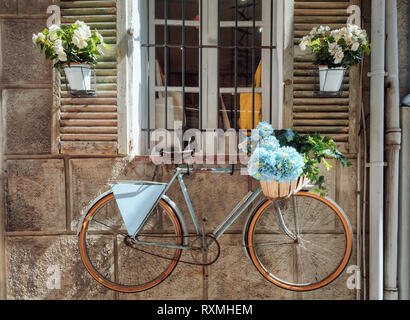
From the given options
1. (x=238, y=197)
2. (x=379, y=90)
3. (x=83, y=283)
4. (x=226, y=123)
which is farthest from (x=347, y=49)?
(x=83, y=283)

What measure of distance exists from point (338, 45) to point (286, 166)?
116cm

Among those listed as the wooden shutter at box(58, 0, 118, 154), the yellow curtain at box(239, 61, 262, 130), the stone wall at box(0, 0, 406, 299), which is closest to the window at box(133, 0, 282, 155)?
the yellow curtain at box(239, 61, 262, 130)

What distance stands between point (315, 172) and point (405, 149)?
1.05 metres

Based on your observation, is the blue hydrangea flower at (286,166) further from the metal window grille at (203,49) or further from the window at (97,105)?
the window at (97,105)

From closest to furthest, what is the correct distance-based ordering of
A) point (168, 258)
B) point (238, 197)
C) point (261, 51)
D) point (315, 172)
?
point (315, 172)
point (168, 258)
point (238, 197)
point (261, 51)

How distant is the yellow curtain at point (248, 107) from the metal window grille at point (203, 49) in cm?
3

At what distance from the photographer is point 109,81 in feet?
9.37

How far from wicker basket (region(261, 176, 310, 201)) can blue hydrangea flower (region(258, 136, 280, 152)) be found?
25 centimetres

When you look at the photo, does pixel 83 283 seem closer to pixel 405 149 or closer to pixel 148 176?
pixel 148 176

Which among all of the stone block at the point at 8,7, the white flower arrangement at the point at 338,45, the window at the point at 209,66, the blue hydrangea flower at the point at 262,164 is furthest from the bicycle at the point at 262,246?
the stone block at the point at 8,7

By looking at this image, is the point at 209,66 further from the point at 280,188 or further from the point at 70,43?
the point at 280,188

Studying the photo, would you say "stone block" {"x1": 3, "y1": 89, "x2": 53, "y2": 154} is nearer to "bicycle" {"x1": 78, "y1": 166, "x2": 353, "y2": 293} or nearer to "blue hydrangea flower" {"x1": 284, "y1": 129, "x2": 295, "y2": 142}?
"bicycle" {"x1": 78, "y1": 166, "x2": 353, "y2": 293}

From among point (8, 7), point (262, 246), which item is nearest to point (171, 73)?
point (8, 7)

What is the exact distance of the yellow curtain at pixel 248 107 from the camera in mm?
3240
